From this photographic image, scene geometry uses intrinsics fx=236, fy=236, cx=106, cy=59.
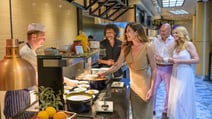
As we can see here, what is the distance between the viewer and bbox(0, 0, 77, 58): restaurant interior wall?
7.41 feet

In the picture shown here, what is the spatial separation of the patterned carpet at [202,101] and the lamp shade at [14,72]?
349cm

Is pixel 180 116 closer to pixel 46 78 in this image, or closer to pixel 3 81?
pixel 46 78

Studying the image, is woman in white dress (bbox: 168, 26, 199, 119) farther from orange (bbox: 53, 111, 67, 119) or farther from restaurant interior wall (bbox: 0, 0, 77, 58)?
orange (bbox: 53, 111, 67, 119)

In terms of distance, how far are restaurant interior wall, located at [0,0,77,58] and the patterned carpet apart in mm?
2231

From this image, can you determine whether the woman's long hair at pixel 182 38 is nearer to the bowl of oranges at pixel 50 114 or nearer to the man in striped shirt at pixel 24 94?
the man in striped shirt at pixel 24 94

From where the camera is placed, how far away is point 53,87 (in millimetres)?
1870

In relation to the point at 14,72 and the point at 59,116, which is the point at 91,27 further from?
the point at 14,72

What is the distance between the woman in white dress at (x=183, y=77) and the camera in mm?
3566

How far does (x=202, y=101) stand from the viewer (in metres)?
5.29

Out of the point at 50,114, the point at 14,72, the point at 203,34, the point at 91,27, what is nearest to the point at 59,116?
the point at 50,114

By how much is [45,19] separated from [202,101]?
3.95m

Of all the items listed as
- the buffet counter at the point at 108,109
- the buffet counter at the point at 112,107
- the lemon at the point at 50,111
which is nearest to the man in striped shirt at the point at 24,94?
the buffet counter at the point at 108,109

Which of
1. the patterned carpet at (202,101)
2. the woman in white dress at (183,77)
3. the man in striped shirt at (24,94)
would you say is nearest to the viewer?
the man in striped shirt at (24,94)

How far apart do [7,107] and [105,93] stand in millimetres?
934
